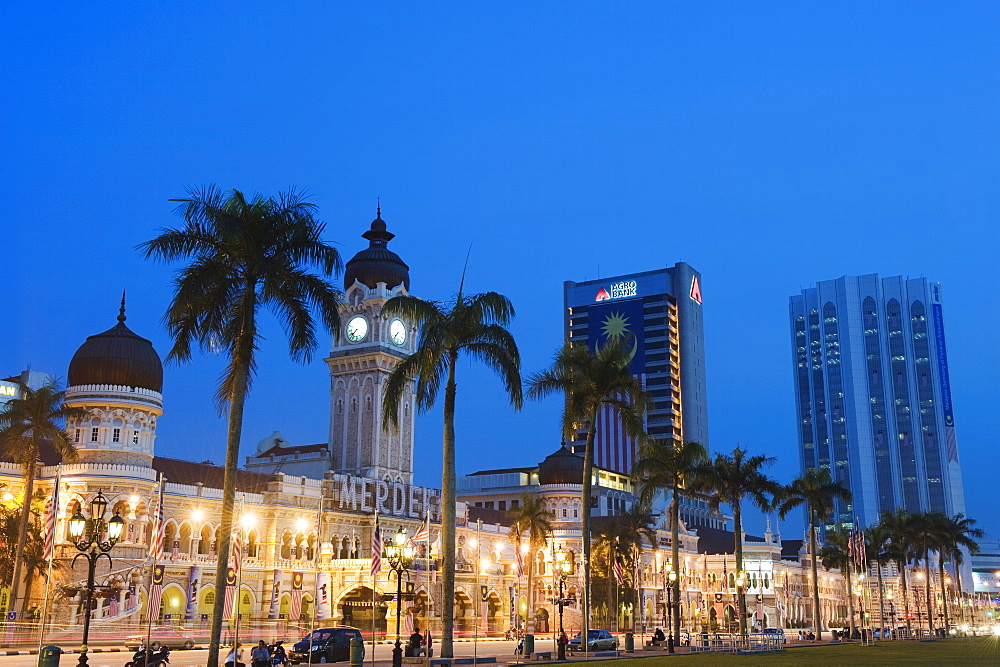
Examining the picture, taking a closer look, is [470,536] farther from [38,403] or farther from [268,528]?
[38,403]

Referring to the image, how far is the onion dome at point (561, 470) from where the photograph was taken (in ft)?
345

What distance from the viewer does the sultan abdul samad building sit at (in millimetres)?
62094

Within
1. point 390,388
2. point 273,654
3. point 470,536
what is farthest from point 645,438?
point 470,536

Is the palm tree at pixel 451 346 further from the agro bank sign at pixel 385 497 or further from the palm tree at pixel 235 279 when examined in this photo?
the agro bank sign at pixel 385 497

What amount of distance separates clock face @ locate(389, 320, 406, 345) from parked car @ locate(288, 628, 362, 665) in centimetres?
5157

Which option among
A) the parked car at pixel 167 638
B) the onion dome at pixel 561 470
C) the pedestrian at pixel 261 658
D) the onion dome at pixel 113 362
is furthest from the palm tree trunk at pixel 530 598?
the pedestrian at pixel 261 658

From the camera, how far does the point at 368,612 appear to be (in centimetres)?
7694

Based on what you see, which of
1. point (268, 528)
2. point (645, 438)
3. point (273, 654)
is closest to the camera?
point (273, 654)

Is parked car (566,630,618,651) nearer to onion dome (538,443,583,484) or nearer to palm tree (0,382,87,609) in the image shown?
palm tree (0,382,87,609)

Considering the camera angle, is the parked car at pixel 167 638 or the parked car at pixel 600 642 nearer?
the parked car at pixel 167 638

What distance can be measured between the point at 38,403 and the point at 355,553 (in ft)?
111

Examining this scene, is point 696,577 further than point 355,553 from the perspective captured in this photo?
Yes

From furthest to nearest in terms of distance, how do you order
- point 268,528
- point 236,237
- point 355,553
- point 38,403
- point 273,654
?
point 355,553 < point 268,528 < point 38,403 < point 273,654 < point 236,237

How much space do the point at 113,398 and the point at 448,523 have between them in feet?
111
